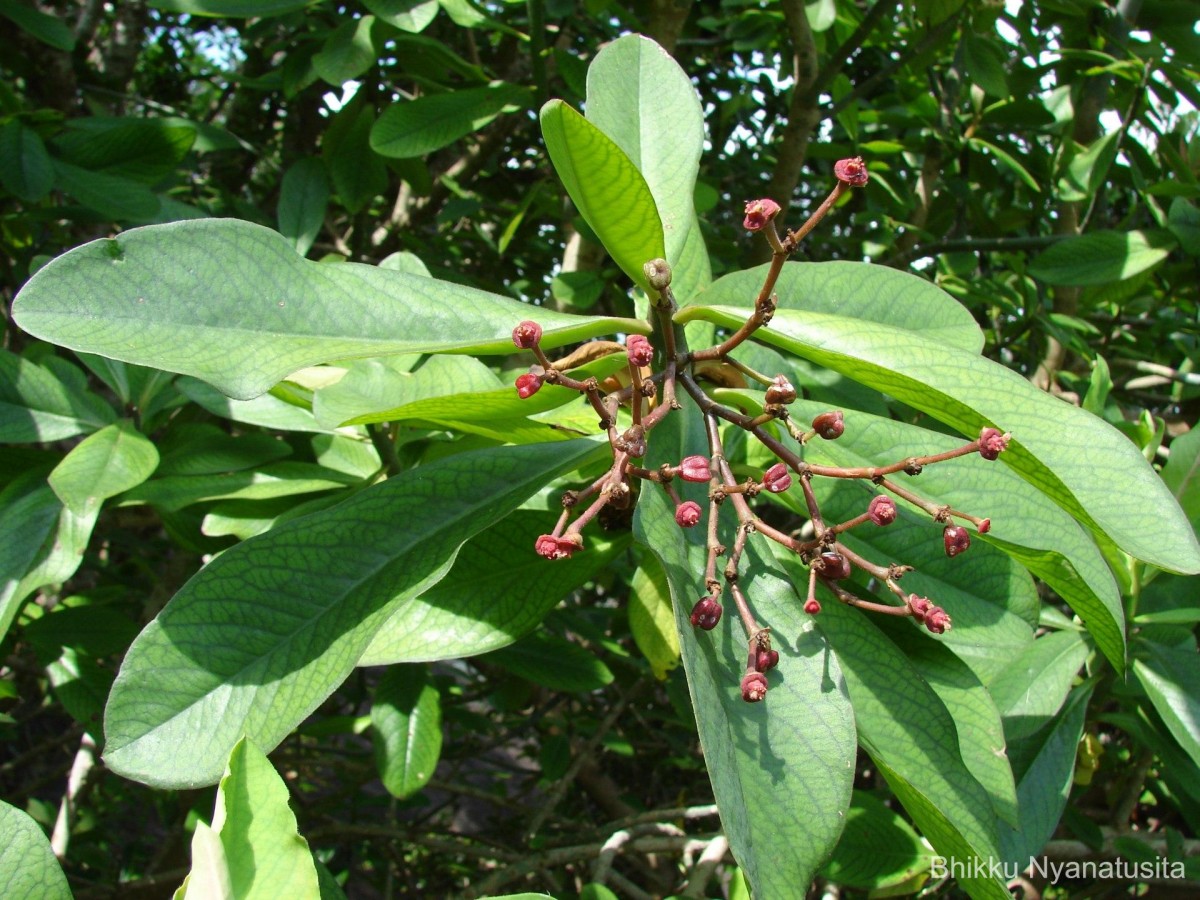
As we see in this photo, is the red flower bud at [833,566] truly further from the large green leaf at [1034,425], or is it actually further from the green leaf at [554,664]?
the green leaf at [554,664]

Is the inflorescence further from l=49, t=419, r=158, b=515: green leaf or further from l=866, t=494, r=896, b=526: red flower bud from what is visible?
l=49, t=419, r=158, b=515: green leaf

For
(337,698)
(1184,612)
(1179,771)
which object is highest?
(1184,612)

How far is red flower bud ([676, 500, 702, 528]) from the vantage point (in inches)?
29.5

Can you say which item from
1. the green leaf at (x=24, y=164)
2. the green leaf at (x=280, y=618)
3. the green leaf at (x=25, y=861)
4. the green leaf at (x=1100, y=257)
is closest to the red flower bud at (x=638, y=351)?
the green leaf at (x=280, y=618)

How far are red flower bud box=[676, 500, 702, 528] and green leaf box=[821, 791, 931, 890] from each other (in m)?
0.84

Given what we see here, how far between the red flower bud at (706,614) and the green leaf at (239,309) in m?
0.27

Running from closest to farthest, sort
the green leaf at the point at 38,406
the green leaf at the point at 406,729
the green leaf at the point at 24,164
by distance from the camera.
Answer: the green leaf at the point at 38,406, the green leaf at the point at 406,729, the green leaf at the point at 24,164

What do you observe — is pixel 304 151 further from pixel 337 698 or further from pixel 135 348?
pixel 135 348

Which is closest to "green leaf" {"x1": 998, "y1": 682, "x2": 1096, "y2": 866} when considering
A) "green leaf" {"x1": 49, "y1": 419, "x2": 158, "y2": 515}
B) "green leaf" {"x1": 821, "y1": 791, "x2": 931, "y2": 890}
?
"green leaf" {"x1": 821, "y1": 791, "x2": 931, "y2": 890}

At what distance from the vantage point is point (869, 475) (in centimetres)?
79

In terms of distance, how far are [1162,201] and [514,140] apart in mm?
1687

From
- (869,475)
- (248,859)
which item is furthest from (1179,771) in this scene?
(248,859)

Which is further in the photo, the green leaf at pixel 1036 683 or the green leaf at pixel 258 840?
the green leaf at pixel 1036 683

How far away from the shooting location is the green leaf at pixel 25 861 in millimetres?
758
